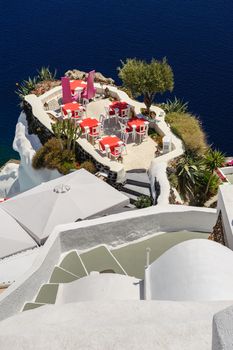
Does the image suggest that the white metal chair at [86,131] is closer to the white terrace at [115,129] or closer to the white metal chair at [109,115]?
the white terrace at [115,129]

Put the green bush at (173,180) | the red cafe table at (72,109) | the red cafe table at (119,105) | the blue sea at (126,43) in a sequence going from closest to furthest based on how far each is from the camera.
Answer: the green bush at (173,180), the red cafe table at (119,105), the red cafe table at (72,109), the blue sea at (126,43)

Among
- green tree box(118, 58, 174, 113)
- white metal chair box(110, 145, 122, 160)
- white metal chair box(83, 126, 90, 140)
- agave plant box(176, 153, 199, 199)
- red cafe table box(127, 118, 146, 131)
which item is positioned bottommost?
agave plant box(176, 153, 199, 199)

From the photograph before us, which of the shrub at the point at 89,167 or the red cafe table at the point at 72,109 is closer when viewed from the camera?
the shrub at the point at 89,167

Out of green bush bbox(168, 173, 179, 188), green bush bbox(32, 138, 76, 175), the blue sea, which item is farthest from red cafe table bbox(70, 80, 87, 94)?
the blue sea

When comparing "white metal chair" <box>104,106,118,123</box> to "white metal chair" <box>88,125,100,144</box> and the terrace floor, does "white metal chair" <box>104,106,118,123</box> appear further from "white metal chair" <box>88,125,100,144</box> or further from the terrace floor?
"white metal chair" <box>88,125,100,144</box>

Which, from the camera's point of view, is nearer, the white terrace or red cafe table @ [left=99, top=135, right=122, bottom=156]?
the white terrace

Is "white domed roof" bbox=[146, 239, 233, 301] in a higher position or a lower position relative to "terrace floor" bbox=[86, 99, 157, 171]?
higher

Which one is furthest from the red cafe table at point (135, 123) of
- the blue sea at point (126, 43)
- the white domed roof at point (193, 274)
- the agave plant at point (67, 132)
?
the blue sea at point (126, 43)

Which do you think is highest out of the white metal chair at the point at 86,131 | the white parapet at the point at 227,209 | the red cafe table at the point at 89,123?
the white parapet at the point at 227,209
